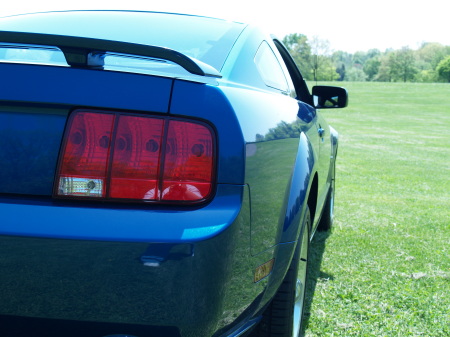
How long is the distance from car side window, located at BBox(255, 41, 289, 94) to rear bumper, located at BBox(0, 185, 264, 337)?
4.03 feet

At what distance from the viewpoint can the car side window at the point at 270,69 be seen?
2.77m

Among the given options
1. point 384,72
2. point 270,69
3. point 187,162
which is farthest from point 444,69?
point 187,162

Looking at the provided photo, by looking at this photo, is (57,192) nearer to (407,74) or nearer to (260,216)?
(260,216)

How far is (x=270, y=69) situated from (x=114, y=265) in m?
1.72

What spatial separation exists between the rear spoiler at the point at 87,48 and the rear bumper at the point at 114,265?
1.51 ft

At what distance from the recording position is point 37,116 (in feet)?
5.71

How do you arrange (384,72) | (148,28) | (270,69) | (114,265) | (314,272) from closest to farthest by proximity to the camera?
(114,265)
(148,28)
(270,69)
(314,272)
(384,72)

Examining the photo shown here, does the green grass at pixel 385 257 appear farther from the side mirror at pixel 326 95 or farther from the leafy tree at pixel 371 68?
the leafy tree at pixel 371 68

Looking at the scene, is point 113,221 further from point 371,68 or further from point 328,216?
point 371,68

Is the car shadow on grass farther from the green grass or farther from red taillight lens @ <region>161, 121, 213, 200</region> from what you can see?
red taillight lens @ <region>161, 121, 213, 200</region>

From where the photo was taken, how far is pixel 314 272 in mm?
4020

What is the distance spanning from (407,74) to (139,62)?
114 m

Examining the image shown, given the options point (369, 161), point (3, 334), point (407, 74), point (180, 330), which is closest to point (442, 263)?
point (180, 330)

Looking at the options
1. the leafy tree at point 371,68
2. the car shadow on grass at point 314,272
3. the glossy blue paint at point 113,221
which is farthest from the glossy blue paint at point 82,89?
the leafy tree at point 371,68
